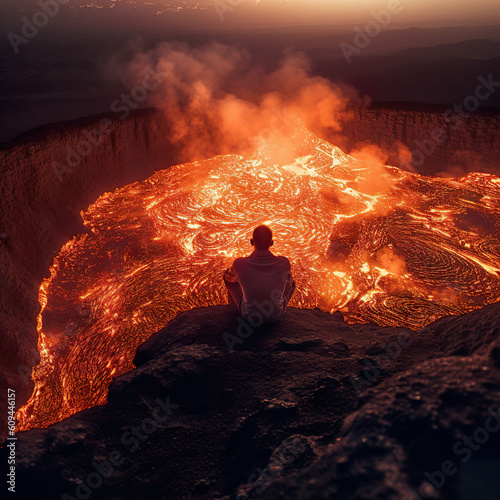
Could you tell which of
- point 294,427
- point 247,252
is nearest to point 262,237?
point 294,427

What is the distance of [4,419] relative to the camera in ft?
18.2

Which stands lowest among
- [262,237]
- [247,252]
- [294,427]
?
[247,252]

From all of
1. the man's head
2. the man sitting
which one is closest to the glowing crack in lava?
the man sitting

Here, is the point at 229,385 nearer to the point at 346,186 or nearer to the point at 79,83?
the point at 346,186

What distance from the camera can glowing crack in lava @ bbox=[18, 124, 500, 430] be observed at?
23.8 feet

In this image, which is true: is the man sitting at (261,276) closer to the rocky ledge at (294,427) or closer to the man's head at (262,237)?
the man's head at (262,237)

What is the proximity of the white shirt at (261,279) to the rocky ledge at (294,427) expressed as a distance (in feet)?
1.40

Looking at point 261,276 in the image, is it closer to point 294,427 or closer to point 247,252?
point 294,427

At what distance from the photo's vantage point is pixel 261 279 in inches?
158

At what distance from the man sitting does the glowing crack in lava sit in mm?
3380

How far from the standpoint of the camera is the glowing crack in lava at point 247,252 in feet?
23.8

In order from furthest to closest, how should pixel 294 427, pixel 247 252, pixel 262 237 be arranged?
1. pixel 247 252
2. pixel 262 237
3. pixel 294 427

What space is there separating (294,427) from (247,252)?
7707mm

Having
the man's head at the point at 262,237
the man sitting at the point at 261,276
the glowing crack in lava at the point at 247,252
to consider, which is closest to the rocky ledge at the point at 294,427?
the man sitting at the point at 261,276
